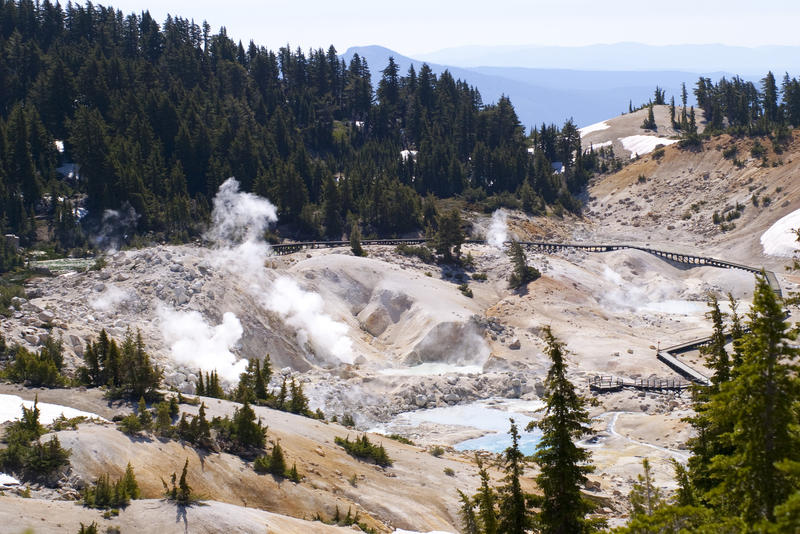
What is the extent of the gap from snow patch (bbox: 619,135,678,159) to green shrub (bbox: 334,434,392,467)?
106 meters

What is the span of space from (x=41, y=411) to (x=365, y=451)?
43.5 feet

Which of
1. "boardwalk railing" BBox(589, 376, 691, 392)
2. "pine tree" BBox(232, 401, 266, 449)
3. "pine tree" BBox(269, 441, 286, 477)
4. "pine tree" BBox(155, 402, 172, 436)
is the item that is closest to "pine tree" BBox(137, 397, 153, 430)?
"pine tree" BBox(155, 402, 172, 436)

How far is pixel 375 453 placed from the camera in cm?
3516

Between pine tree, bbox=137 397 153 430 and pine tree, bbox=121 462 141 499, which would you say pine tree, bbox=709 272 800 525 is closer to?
pine tree, bbox=121 462 141 499

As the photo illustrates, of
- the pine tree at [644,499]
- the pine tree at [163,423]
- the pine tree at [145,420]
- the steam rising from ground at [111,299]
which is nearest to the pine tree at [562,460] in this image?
the pine tree at [644,499]

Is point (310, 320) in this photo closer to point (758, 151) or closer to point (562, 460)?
point (562, 460)

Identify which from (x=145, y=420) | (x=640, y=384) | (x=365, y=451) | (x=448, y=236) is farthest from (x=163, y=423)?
(x=448, y=236)

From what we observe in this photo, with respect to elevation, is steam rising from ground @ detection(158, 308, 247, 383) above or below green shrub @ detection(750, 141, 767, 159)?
below

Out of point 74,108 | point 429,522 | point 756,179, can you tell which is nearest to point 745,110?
point 756,179

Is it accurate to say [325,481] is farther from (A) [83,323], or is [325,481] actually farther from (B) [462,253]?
(B) [462,253]

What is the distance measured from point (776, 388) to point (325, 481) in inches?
740

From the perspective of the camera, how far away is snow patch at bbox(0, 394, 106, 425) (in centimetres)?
2955

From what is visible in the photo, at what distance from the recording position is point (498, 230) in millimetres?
96938

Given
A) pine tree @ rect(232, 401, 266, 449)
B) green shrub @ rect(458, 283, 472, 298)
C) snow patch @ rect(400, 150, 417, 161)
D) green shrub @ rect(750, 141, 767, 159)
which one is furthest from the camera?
snow patch @ rect(400, 150, 417, 161)
